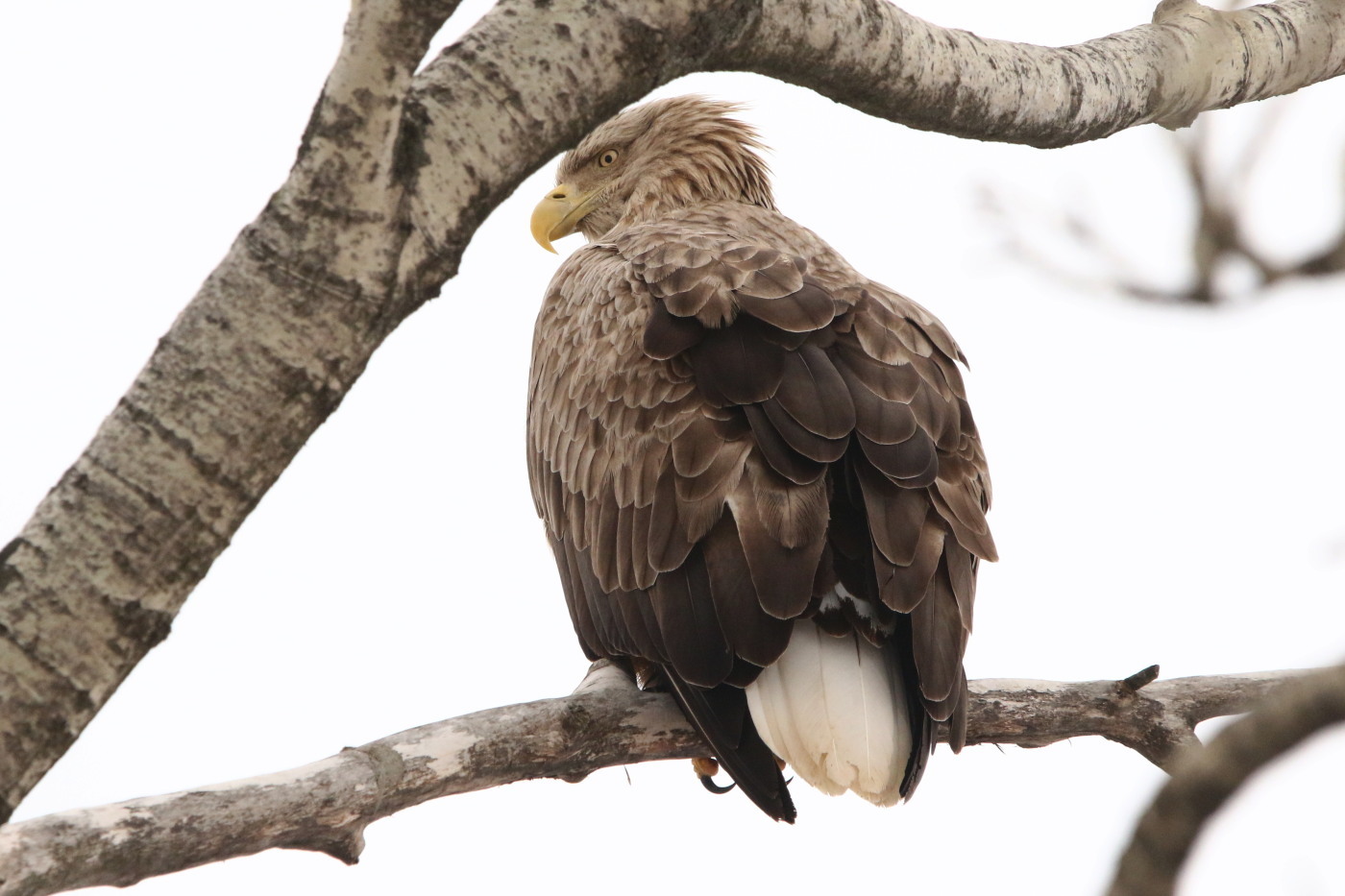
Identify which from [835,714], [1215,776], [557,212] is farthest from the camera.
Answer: [557,212]

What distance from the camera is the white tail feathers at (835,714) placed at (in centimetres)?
325

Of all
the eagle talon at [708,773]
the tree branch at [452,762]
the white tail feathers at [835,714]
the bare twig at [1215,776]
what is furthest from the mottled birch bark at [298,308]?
the eagle talon at [708,773]

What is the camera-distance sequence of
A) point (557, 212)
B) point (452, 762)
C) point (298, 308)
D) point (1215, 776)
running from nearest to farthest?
point (1215, 776), point (298, 308), point (452, 762), point (557, 212)

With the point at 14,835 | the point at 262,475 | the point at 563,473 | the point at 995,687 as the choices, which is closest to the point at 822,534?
the point at 995,687

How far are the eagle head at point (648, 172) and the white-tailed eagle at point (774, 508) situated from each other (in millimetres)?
1640

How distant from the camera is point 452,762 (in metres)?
2.85

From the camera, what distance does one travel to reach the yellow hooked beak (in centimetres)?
571

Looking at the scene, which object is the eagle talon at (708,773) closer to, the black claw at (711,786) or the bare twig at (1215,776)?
the black claw at (711,786)

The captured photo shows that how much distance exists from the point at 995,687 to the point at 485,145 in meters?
2.13

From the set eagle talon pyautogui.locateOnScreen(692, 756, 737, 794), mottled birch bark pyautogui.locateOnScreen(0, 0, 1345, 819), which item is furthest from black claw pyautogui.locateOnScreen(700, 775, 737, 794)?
mottled birch bark pyautogui.locateOnScreen(0, 0, 1345, 819)

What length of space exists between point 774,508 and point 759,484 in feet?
0.28

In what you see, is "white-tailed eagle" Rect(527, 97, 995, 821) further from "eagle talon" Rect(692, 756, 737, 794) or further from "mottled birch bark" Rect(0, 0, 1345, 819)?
"mottled birch bark" Rect(0, 0, 1345, 819)

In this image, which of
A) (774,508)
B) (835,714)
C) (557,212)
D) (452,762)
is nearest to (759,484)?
(774,508)

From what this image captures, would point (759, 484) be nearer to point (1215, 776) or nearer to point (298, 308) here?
point (298, 308)
